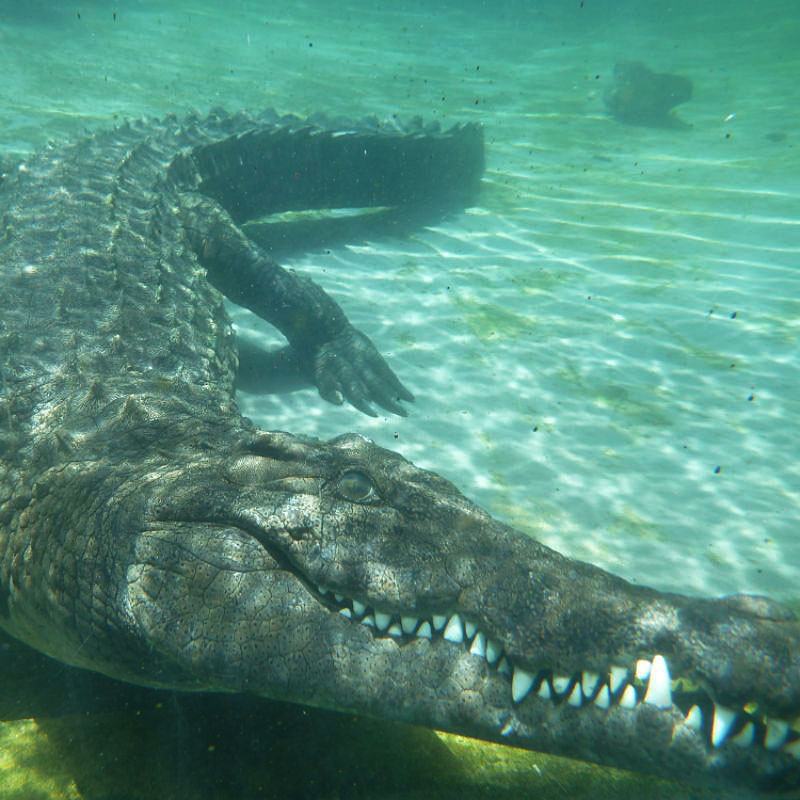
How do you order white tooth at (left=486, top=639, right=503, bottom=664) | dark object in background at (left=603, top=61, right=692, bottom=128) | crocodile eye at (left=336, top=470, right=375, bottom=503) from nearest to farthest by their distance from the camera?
1. white tooth at (left=486, top=639, right=503, bottom=664)
2. crocodile eye at (left=336, top=470, right=375, bottom=503)
3. dark object in background at (left=603, top=61, right=692, bottom=128)

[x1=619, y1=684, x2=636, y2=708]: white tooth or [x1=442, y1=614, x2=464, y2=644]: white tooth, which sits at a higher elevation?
[x1=442, y1=614, x2=464, y2=644]: white tooth

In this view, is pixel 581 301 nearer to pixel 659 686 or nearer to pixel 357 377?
pixel 357 377

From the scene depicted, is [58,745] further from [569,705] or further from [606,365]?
[606,365]

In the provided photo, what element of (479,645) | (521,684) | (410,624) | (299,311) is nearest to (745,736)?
(521,684)

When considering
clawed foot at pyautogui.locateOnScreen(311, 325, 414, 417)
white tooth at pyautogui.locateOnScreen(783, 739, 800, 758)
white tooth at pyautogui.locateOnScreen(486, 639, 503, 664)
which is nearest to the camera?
white tooth at pyautogui.locateOnScreen(783, 739, 800, 758)

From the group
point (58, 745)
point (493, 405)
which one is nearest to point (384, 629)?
point (58, 745)

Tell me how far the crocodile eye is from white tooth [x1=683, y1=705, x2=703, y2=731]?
109 centimetres

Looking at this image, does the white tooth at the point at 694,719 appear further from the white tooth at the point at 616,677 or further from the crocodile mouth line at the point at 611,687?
the white tooth at the point at 616,677

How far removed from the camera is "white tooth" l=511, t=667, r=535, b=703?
1.66m

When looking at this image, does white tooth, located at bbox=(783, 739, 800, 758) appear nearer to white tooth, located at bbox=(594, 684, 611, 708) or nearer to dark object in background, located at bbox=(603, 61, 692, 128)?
white tooth, located at bbox=(594, 684, 611, 708)

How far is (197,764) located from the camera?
1.81 meters

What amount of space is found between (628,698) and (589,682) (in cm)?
10

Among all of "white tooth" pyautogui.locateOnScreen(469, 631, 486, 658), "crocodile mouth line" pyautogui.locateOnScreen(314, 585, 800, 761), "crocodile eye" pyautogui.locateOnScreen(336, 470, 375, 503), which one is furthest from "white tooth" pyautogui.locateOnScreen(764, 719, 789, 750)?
"crocodile eye" pyautogui.locateOnScreen(336, 470, 375, 503)

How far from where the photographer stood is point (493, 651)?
1727 mm
